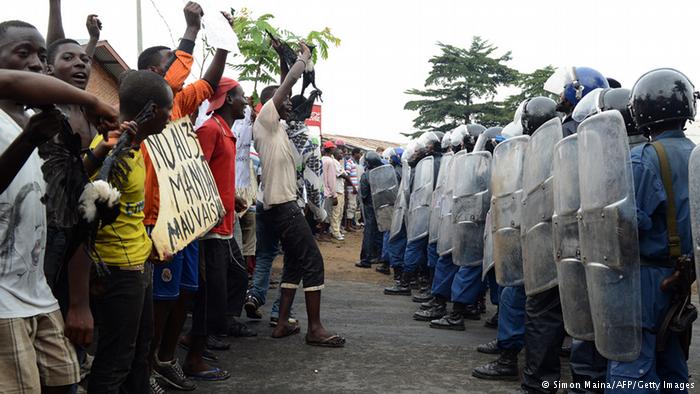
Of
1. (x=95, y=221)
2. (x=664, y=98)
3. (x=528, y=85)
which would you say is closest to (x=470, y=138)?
(x=664, y=98)

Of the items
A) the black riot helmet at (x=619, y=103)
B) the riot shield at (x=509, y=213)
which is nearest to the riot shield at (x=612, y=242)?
the black riot helmet at (x=619, y=103)

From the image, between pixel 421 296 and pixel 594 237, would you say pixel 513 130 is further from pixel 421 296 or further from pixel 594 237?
pixel 421 296

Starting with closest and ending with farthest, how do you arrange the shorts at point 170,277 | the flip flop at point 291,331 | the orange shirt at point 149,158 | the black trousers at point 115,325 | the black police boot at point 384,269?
the black trousers at point 115,325 < the orange shirt at point 149,158 < the shorts at point 170,277 < the flip flop at point 291,331 < the black police boot at point 384,269

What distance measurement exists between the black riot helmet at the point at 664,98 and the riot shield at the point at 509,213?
1.09 metres

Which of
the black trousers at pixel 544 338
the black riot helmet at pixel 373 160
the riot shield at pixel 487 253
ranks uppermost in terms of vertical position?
the black riot helmet at pixel 373 160

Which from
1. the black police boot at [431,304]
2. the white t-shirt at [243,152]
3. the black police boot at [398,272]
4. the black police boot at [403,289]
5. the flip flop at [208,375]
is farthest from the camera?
the black police boot at [398,272]

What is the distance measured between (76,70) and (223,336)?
3339mm

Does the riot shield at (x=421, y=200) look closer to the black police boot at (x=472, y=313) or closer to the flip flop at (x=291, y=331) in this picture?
the black police boot at (x=472, y=313)

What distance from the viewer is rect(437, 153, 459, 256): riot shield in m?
6.45

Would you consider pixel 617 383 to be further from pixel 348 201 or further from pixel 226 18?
pixel 348 201

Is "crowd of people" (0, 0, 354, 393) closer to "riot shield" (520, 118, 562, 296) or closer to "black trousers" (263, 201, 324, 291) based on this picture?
"black trousers" (263, 201, 324, 291)

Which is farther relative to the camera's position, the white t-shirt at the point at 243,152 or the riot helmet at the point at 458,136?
the riot helmet at the point at 458,136

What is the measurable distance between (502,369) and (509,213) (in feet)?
3.70

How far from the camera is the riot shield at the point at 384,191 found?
10.1 metres
